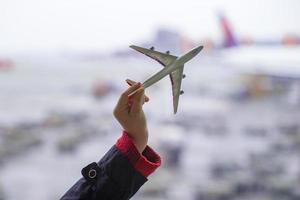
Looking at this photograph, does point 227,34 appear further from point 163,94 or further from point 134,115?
point 134,115

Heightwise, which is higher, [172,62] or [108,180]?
[172,62]

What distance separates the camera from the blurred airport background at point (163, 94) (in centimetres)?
127

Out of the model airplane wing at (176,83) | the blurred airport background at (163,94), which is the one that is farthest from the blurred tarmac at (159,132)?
the model airplane wing at (176,83)

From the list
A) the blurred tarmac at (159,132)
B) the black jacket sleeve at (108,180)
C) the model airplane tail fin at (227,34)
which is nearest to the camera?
the black jacket sleeve at (108,180)

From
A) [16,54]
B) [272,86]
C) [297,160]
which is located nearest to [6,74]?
[16,54]

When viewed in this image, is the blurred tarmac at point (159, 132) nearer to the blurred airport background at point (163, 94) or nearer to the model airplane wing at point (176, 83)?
the blurred airport background at point (163, 94)

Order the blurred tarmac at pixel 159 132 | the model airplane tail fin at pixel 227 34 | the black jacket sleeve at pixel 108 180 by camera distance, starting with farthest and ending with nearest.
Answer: the model airplane tail fin at pixel 227 34
the blurred tarmac at pixel 159 132
the black jacket sleeve at pixel 108 180

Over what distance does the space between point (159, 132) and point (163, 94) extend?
5.1 inches

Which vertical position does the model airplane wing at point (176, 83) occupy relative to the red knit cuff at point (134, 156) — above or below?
above

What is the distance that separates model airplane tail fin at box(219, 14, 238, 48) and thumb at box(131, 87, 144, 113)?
99 cm

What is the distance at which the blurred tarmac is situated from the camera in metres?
1.26

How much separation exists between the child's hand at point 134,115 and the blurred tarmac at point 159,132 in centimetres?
85

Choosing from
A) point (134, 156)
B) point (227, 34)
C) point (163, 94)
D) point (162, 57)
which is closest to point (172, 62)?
point (162, 57)

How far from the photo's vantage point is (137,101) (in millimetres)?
430
